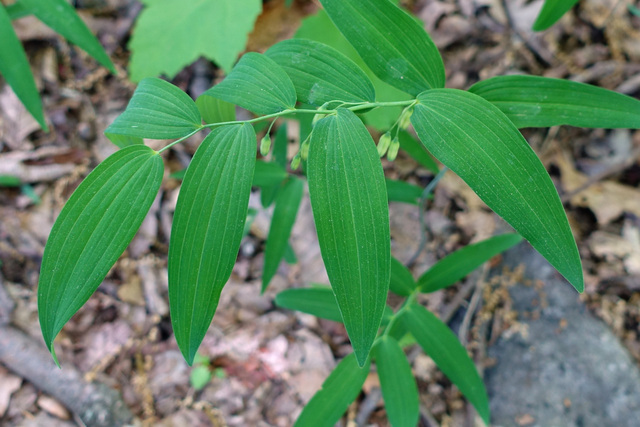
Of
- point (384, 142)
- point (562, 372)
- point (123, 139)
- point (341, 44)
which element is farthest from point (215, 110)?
point (562, 372)

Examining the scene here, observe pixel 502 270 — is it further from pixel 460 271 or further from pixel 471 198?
pixel 460 271

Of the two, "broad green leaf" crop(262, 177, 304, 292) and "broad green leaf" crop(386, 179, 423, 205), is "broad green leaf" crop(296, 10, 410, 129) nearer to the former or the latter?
"broad green leaf" crop(386, 179, 423, 205)

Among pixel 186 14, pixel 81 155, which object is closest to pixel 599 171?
pixel 186 14

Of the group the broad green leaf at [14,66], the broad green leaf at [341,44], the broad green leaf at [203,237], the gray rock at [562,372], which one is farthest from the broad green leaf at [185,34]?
the gray rock at [562,372]

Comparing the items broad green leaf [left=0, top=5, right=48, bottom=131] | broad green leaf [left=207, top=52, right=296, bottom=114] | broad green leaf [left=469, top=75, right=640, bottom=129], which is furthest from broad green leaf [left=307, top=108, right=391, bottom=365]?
broad green leaf [left=0, top=5, right=48, bottom=131]

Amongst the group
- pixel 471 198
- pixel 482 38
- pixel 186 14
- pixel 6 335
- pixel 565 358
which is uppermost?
pixel 186 14

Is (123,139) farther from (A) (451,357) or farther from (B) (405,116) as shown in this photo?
(A) (451,357)

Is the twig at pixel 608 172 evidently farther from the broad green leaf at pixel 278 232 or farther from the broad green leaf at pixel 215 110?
the broad green leaf at pixel 215 110
